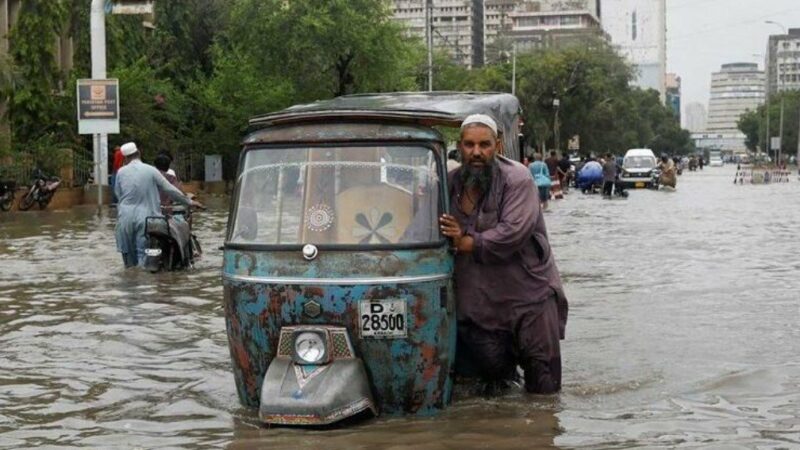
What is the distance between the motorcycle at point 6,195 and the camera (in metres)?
30.9

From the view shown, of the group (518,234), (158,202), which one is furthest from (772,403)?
(158,202)

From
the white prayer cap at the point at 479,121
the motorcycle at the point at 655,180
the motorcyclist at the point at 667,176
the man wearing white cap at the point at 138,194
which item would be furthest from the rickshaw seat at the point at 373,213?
the motorcyclist at the point at 667,176

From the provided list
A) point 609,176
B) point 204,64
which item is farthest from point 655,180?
point 204,64

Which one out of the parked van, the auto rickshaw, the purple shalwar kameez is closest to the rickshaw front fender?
the auto rickshaw

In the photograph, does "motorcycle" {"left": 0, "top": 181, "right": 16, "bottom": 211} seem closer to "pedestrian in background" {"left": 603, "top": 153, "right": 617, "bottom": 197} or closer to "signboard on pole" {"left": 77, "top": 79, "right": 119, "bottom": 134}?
"signboard on pole" {"left": 77, "top": 79, "right": 119, "bottom": 134}

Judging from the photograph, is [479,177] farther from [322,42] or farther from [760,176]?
[760,176]

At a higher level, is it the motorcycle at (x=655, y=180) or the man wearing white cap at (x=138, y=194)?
the man wearing white cap at (x=138, y=194)

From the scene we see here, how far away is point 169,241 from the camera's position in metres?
15.6

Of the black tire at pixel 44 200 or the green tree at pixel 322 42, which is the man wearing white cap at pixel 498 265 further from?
the green tree at pixel 322 42

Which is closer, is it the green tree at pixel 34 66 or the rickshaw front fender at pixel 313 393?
the rickshaw front fender at pixel 313 393

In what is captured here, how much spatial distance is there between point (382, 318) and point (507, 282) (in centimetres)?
85

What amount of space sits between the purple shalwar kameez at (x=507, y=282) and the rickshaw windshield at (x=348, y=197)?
0.31 metres

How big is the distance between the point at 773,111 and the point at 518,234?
14893 cm

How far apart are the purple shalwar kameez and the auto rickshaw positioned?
208 millimetres
